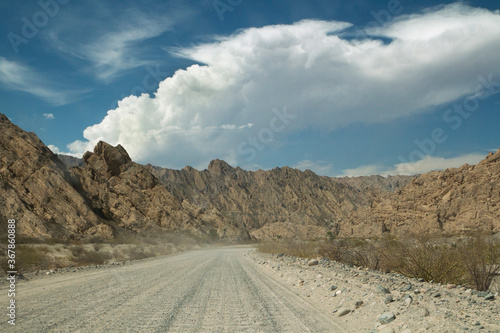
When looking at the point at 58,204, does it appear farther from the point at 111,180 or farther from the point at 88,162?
the point at 88,162

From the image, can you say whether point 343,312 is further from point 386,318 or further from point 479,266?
point 479,266

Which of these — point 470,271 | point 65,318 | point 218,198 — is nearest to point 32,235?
point 65,318

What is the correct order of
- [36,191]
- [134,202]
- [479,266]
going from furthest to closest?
[134,202], [36,191], [479,266]

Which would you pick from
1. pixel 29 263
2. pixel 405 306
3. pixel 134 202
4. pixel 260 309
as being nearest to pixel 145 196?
pixel 134 202

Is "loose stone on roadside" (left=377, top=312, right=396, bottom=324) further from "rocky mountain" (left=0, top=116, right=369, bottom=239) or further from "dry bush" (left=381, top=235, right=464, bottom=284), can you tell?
"rocky mountain" (left=0, top=116, right=369, bottom=239)

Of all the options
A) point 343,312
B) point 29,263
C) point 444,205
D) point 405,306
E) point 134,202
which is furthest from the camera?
point 134,202

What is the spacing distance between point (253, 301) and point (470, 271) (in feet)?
19.9

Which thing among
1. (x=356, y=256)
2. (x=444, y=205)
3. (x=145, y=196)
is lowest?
(x=356, y=256)

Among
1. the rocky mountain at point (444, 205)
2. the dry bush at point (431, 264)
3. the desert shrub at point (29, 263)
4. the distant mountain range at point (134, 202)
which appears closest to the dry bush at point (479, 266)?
the dry bush at point (431, 264)

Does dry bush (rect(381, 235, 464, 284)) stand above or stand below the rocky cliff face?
below

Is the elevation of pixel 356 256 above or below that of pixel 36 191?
below

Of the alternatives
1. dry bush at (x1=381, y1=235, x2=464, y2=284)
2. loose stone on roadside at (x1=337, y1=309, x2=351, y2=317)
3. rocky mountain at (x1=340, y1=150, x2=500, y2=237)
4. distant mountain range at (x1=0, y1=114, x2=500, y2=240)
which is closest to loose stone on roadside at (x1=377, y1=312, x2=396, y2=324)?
loose stone on roadside at (x1=337, y1=309, x2=351, y2=317)

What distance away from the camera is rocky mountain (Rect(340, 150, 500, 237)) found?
1911 inches

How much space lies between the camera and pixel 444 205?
5728 centimetres
